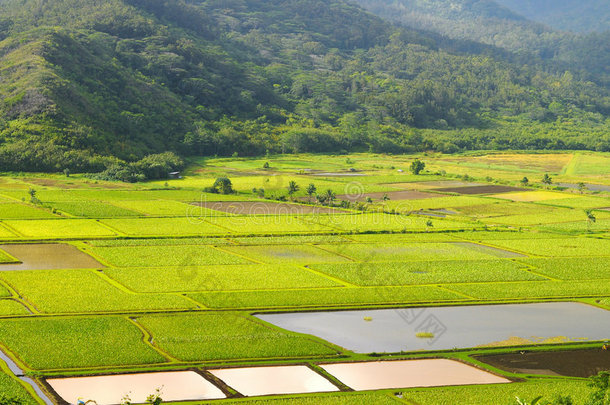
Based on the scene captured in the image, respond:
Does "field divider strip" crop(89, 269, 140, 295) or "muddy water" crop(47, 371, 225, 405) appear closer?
"muddy water" crop(47, 371, 225, 405)

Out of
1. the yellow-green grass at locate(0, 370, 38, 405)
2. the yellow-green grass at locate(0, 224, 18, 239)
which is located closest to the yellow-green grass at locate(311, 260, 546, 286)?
the yellow-green grass at locate(0, 370, 38, 405)

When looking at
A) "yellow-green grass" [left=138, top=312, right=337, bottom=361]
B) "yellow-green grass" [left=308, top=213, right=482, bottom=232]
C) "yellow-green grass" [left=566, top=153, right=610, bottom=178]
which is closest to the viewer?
"yellow-green grass" [left=138, top=312, right=337, bottom=361]

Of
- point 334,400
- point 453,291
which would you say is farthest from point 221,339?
point 453,291

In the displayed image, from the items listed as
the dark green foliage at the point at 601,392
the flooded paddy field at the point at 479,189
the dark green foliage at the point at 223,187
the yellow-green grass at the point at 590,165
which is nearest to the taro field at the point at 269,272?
the flooded paddy field at the point at 479,189

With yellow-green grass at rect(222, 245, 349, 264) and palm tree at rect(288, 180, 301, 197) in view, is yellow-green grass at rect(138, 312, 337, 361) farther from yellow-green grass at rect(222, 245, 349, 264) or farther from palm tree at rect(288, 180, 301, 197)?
palm tree at rect(288, 180, 301, 197)

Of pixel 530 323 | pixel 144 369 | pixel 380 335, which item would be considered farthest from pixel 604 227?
pixel 144 369

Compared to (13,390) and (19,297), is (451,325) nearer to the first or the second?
(13,390)
